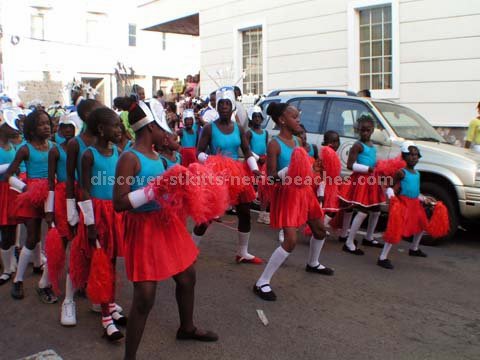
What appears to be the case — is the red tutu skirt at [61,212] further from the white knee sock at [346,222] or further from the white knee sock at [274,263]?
the white knee sock at [346,222]

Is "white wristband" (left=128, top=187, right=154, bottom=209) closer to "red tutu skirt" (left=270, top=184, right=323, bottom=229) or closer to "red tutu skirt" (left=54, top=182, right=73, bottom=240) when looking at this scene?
"red tutu skirt" (left=54, top=182, right=73, bottom=240)

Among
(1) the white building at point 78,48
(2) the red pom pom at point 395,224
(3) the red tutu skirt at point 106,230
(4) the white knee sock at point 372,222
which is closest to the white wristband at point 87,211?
(3) the red tutu skirt at point 106,230

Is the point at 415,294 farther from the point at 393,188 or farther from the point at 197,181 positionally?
the point at 197,181

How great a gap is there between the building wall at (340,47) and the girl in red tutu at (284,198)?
6.68 meters

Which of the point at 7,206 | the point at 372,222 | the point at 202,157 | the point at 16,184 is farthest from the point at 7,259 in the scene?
the point at 372,222

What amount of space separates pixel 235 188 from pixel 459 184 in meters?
3.20

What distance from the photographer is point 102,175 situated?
4.04m

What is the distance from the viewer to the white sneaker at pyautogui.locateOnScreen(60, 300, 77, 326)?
13.7ft

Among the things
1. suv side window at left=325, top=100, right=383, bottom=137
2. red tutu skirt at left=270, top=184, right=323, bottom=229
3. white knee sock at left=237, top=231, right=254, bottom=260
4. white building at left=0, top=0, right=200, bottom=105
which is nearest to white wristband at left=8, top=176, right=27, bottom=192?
white knee sock at left=237, top=231, right=254, bottom=260

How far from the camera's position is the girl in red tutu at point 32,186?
15.9 feet

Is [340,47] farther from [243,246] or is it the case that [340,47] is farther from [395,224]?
[243,246]

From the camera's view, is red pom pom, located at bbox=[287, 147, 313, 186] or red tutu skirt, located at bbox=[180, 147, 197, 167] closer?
red pom pom, located at bbox=[287, 147, 313, 186]

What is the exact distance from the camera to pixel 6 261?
5.42 m

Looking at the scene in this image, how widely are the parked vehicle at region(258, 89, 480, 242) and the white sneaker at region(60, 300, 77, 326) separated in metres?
4.70
